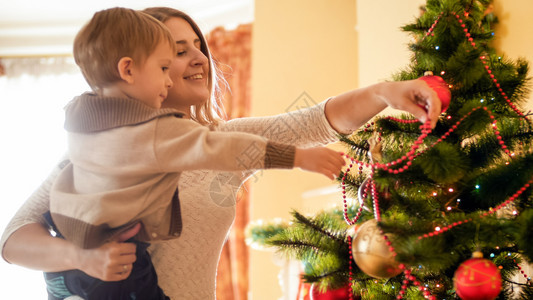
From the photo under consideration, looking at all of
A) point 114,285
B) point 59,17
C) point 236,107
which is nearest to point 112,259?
point 114,285

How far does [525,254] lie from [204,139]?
1.72 feet

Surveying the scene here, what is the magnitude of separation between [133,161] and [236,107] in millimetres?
2839

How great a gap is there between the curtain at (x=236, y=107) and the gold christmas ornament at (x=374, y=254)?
2.37 metres

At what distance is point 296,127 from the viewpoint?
104 cm

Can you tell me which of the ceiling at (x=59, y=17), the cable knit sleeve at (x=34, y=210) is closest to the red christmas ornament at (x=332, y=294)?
the cable knit sleeve at (x=34, y=210)

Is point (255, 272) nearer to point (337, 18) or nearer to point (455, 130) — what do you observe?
point (337, 18)

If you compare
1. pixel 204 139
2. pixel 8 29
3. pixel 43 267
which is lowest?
pixel 43 267


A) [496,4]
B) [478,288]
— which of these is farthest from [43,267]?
[496,4]

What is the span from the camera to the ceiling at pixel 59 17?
376 centimetres

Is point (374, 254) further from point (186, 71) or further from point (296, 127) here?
point (186, 71)

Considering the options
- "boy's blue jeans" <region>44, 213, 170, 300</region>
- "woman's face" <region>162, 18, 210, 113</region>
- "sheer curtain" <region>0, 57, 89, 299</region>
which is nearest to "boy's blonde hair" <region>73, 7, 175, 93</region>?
"woman's face" <region>162, 18, 210, 113</region>

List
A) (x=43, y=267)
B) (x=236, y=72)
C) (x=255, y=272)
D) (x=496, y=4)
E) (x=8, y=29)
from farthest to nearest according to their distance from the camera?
(x=8, y=29) < (x=236, y=72) < (x=255, y=272) < (x=496, y=4) < (x=43, y=267)

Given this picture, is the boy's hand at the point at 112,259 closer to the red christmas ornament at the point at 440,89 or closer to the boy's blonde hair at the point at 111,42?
the boy's blonde hair at the point at 111,42

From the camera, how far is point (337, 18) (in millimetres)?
3066
